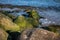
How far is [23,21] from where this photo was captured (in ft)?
21.7

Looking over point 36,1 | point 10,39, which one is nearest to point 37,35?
point 10,39

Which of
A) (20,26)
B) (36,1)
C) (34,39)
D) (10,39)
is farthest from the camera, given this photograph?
(36,1)

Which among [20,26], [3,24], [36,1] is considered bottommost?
[36,1]

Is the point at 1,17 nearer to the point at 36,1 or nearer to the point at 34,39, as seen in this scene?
the point at 34,39

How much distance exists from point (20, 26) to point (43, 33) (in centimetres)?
216

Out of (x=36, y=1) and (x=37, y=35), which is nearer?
(x=37, y=35)

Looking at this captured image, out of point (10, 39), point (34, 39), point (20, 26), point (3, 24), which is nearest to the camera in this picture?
point (34, 39)

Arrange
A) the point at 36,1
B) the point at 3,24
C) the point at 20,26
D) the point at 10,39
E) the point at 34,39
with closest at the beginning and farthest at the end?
the point at 34,39 → the point at 10,39 → the point at 3,24 → the point at 20,26 → the point at 36,1

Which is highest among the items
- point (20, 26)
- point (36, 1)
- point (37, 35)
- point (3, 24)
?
point (37, 35)

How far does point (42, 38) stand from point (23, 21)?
249 cm

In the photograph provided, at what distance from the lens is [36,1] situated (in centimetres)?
1869

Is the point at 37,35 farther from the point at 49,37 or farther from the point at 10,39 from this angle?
the point at 10,39

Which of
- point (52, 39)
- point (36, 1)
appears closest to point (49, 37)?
point (52, 39)

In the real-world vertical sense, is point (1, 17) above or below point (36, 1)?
above
